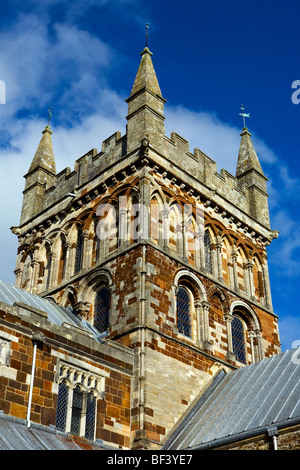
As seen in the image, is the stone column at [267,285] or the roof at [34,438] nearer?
the roof at [34,438]

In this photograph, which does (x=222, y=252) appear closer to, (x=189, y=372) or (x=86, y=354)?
(x=189, y=372)

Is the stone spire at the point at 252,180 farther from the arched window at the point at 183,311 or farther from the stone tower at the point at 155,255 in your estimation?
the arched window at the point at 183,311

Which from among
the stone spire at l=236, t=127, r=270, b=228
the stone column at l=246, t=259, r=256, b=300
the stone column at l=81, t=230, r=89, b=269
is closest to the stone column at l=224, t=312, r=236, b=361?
the stone column at l=246, t=259, r=256, b=300

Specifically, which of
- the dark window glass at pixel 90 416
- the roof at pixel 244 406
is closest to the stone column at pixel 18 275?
the roof at pixel 244 406

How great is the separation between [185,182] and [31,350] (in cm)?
1127

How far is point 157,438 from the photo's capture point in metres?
22.5

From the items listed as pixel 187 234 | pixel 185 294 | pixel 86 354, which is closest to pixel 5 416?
pixel 86 354

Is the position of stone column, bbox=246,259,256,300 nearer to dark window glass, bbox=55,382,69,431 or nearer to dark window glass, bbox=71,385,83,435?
dark window glass, bbox=71,385,83,435

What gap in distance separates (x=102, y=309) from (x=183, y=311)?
308 centimetres

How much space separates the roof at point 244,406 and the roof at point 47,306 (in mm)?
4435

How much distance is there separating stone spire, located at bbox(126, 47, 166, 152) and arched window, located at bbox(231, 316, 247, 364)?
786 cm

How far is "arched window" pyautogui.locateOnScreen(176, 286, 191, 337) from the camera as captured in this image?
2639cm

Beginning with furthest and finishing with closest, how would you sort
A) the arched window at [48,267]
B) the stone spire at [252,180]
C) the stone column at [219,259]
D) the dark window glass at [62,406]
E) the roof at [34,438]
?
the stone spire at [252,180] < the arched window at [48,267] < the stone column at [219,259] < the dark window glass at [62,406] < the roof at [34,438]

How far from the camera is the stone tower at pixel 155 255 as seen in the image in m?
24.5
